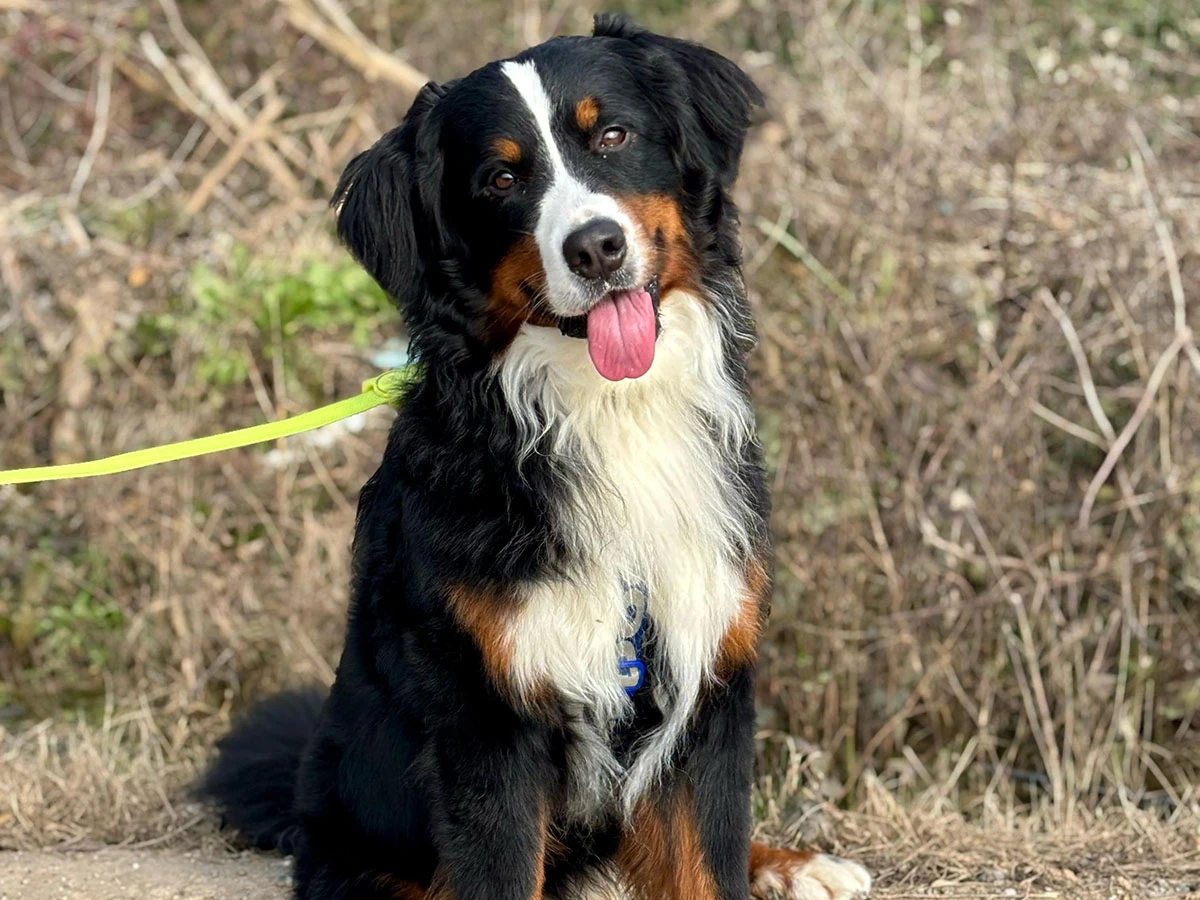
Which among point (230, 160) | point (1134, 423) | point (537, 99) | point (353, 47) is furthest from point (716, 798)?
point (353, 47)

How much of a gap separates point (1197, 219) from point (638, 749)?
3.82m

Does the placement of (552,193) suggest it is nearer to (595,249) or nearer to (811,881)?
(595,249)

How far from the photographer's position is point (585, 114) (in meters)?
3.01

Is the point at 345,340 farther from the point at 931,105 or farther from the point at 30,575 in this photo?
the point at 931,105

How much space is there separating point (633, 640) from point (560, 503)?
1.07 ft

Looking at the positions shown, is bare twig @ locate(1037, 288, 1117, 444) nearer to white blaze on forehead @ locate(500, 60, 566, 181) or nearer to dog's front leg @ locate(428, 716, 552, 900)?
white blaze on forehead @ locate(500, 60, 566, 181)

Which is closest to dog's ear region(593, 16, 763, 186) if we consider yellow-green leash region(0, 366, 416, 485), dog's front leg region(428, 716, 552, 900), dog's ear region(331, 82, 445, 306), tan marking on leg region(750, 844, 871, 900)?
dog's ear region(331, 82, 445, 306)

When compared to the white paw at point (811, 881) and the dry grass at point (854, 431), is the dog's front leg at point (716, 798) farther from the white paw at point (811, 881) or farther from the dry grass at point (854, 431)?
the dry grass at point (854, 431)

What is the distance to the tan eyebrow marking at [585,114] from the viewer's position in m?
3.01

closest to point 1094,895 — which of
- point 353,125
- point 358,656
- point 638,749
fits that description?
point 638,749

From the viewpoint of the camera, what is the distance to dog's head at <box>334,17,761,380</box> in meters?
2.93

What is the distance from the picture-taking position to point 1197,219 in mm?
5711

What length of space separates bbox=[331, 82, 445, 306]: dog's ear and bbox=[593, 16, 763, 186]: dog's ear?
0.52 meters

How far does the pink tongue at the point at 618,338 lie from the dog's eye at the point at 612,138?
33cm
